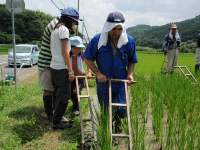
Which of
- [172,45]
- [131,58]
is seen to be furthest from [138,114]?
[172,45]

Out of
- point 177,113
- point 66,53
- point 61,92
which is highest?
point 66,53

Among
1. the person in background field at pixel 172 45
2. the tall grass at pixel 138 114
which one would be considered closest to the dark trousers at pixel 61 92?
the tall grass at pixel 138 114

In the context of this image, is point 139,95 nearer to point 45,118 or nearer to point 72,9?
point 45,118

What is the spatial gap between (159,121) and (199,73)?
620 centimetres

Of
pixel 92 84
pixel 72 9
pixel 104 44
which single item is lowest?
pixel 92 84

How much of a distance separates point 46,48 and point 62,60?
497 millimetres

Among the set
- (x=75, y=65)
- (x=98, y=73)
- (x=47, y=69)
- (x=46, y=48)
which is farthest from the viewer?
(x=75, y=65)

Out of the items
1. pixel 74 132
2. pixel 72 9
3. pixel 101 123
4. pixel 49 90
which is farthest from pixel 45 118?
pixel 101 123

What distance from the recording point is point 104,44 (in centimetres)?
541

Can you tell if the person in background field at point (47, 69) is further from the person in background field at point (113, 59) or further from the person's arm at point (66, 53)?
the person in background field at point (113, 59)

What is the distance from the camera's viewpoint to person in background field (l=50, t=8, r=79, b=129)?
6.06 meters

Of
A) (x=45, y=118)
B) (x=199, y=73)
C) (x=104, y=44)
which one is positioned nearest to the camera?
(x=104, y=44)

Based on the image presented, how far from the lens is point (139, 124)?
5.86 meters

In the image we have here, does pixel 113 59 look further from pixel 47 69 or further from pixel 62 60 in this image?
pixel 47 69
